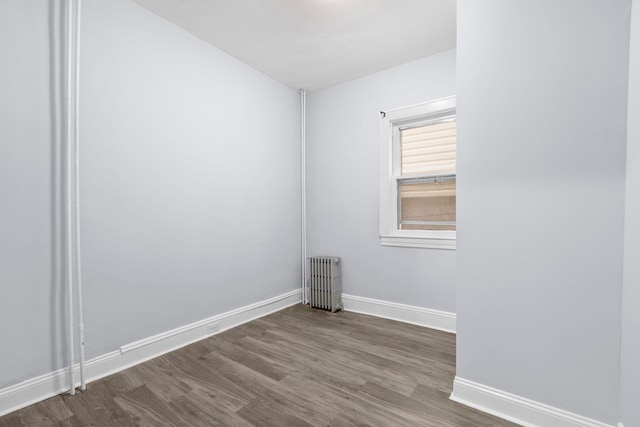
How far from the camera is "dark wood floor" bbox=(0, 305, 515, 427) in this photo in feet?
5.26

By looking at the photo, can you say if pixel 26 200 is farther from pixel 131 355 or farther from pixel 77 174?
pixel 131 355

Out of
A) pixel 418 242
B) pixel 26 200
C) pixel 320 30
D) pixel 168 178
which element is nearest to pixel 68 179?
pixel 26 200

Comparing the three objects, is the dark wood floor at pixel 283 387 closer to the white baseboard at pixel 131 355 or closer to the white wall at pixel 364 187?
the white baseboard at pixel 131 355

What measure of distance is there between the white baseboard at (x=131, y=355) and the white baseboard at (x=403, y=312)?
3.17ft

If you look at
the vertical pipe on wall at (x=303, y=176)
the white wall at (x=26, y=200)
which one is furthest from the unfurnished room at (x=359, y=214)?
the vertical pipe on wall at (x=303, y=176)

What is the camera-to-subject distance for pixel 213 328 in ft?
8.95

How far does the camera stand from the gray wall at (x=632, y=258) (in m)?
1.22

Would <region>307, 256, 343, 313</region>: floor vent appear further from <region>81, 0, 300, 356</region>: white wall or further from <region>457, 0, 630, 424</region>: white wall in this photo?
<region>457, 0, 630, 424</region>: white wall

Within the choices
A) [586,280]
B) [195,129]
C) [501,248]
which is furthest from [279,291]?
[586,280]

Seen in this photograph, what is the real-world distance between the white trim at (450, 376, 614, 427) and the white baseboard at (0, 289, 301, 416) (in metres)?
2.09

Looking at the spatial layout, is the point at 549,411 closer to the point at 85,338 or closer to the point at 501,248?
the point at 501,248

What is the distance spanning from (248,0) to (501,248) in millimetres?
2492

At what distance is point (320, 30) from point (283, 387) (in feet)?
9.55

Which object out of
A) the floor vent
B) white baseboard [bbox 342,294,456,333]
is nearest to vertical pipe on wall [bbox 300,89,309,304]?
the floor vent
